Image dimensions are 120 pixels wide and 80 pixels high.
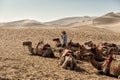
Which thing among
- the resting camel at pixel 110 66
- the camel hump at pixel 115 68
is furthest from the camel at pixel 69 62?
the camel hump at pixel 115 68

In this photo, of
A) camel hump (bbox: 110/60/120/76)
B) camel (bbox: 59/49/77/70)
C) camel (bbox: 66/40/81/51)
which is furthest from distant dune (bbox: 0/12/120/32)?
camel hump (bbox: 110/60/120/76)

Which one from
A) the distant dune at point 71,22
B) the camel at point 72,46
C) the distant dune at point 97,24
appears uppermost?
the camel at point 72,46

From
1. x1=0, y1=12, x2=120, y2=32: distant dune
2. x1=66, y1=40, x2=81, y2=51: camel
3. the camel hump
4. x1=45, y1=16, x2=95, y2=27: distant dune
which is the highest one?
x1=66, y1=40, x2=81, y2=51: camel

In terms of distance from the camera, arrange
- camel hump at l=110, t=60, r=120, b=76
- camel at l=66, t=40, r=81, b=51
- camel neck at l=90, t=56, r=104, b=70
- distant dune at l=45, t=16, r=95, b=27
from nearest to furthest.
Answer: camel hump at l=110, t=60, r=120, b=76 < camel neck at l=90, t=56, r=104, b=70 < camel at l=66, t=40, r=81, b=51 < distant dune at l=45, t=16, r=95, b=27

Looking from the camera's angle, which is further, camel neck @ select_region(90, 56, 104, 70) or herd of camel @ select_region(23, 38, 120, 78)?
camel neck @ select_region(90, 56, 104, 70)

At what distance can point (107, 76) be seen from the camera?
11984 millimetres

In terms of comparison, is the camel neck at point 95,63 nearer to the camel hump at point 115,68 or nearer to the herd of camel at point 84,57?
the herd of camel at point 84,57

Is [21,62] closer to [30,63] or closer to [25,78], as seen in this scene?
[30,63]

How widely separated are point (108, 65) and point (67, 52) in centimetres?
209

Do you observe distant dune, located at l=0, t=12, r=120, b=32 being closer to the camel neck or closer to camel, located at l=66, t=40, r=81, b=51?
camel, located at l=66, t=40, r=81, b=51

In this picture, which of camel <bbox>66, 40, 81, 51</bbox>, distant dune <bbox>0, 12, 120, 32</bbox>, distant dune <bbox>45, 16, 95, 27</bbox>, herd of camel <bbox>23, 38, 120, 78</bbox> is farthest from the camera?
distant dune <bbox>45, 16, 95, 27</bbox>

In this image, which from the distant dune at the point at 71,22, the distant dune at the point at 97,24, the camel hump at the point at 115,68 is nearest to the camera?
the camel hump at the point at 115,68

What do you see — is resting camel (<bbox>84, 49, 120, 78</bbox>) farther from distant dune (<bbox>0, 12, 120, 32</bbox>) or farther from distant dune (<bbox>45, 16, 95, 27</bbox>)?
distant dune (<bbox>45, 16, 95, 27</bbox>)

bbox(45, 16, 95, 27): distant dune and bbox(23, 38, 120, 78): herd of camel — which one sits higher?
bbox(23, 38, 120, 78): herd of camel
